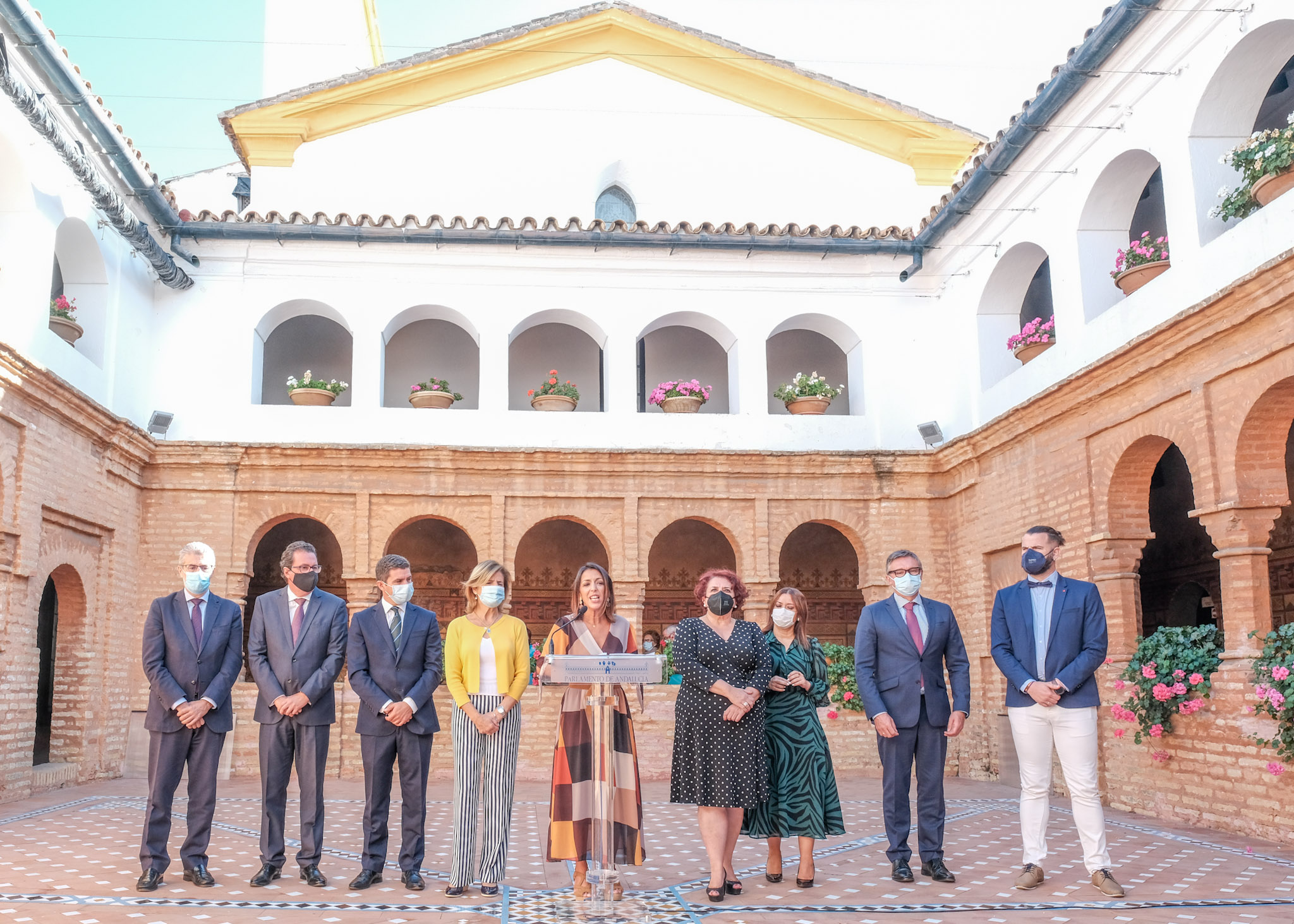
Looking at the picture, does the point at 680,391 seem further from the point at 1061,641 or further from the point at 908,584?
the point at 1061,641

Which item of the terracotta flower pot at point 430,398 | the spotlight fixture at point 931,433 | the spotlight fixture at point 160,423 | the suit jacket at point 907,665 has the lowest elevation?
the suit jacket at point 907,665

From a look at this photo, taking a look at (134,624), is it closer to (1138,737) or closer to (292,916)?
(292,916)

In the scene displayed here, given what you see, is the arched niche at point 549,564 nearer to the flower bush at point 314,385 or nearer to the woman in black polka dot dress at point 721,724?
the flower bush at point 314,385

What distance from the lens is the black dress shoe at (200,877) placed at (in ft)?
20.3

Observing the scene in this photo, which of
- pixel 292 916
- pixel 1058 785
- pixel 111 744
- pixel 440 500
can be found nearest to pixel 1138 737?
pixel 1058 785

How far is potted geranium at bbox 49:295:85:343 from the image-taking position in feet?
37.7

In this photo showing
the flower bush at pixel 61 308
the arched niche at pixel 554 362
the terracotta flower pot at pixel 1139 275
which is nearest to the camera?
the terracotta flower pot at pixel 1139 275

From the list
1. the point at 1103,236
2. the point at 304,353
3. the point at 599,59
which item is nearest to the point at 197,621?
the point at 1103,236

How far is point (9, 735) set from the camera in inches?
409

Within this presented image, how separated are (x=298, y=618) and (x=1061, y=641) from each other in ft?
13.7

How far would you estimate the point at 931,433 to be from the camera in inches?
558

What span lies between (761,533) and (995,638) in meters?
7.58

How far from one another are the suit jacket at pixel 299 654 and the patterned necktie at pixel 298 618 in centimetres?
1

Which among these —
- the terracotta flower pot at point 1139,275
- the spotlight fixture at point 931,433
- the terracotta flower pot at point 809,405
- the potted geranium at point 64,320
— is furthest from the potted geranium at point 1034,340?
the potted geranium at point 64,320
